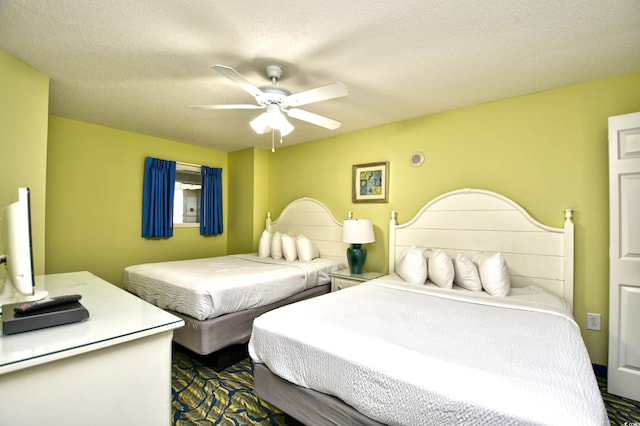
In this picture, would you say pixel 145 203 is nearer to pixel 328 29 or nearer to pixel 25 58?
pixel 25 58

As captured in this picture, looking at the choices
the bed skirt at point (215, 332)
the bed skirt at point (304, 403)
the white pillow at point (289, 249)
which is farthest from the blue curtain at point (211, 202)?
the bed skirt at point (304, 403)

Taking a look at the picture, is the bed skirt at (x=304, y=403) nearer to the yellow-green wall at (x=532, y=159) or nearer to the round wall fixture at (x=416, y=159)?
the yellow-green wall at (x=532, y=159)

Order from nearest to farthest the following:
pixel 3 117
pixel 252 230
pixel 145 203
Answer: pixel 3 117 → pixel 145 203 → pixel 252 230

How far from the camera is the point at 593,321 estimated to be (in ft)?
7.81

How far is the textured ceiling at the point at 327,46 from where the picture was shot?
63.7 inches

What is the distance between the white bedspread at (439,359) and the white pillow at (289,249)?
1743 millimetres

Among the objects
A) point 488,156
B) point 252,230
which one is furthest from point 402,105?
point 252,230

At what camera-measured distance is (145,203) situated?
399cm

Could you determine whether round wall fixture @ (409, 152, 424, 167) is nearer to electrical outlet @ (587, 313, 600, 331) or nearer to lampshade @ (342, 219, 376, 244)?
lampshade @ (342, 219, 376, 244)

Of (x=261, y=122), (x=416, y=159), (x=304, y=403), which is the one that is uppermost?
(x=261, y=122)

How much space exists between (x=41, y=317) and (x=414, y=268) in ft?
8.30

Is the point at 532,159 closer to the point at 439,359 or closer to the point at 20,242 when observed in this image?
the point at 439,359

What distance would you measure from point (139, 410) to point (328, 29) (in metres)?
2.13

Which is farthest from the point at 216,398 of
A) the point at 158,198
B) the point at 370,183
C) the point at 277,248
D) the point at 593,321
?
the point at 593,321
